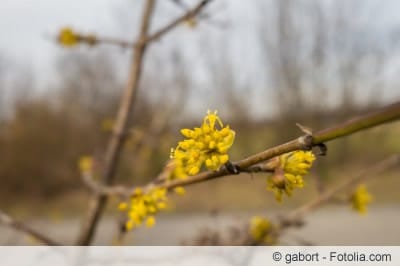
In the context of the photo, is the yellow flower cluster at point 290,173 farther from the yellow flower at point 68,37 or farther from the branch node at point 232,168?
the yellow flower at point 68,37

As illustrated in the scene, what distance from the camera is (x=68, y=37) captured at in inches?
47.4

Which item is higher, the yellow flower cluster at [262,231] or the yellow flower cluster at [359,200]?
the yellow flower cluster at [359,200]

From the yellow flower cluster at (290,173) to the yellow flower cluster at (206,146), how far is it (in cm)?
5

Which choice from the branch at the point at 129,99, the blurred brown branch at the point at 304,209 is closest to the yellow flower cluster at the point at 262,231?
the blurred brown branch at the point at 304,209

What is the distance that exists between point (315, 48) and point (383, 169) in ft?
25.5

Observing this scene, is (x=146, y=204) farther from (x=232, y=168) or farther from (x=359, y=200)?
(x=359, y=200)

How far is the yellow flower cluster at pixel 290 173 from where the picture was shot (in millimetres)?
402

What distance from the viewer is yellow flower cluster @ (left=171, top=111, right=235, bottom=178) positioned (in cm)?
39

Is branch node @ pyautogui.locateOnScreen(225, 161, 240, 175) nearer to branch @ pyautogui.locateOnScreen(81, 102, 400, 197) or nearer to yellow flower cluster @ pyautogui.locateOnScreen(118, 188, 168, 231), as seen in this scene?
branch @ pyautogui.locateOnScreen(81, 102, 400, 197)


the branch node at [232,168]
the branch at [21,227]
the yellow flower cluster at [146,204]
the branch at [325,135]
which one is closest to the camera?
the branch at [325,135]

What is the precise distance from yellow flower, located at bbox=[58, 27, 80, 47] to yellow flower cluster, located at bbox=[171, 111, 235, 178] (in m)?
0.88

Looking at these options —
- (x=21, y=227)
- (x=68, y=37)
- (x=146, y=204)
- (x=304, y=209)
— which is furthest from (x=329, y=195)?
(x=68, y=37)

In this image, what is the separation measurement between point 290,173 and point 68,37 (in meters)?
0.93

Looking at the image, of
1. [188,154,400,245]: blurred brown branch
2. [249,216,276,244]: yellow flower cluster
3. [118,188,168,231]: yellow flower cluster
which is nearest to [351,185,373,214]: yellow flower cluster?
[188,154,400,245]: blurred brown branch
